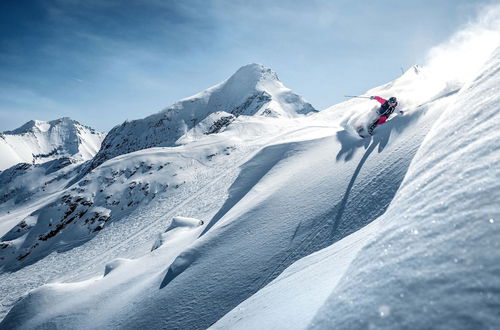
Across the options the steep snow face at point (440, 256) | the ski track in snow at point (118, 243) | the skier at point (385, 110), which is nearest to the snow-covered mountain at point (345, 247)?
the steep snow face at point (440, 256)

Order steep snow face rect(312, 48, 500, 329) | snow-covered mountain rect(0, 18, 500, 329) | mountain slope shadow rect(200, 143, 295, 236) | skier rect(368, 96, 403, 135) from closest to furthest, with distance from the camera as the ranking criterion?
steep snow face rect(312, 48, 500, 329), snow-covered mountain rect(0, 18, 500, 329), skier rect(368, 96, 403, 135), mountain slope shadow rect(200, 143, 295, 236)

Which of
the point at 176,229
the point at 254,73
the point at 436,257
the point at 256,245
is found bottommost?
the point at 256,245

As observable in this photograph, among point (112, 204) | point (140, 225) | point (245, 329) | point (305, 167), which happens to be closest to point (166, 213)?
point (140, 225)

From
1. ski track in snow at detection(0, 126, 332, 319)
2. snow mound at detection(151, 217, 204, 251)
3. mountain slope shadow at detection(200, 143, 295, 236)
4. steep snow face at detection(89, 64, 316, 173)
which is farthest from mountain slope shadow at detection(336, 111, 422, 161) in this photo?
steep snow face at detection(89, 64, 316, 173)

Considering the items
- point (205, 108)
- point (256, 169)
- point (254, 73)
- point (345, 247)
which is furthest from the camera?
point (254, 73)

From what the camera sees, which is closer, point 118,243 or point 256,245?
point 256,245

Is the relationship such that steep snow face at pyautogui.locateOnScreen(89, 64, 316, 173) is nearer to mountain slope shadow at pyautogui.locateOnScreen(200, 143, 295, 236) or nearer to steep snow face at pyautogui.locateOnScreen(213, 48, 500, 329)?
mountain slope shadow at pyautogui.locateOnScreen(200, 143, 295, 236)

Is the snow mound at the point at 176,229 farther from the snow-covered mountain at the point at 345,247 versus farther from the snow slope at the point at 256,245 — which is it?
the snow slope at the point at 256,245

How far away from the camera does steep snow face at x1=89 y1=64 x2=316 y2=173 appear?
9950cm

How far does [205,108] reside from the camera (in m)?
114

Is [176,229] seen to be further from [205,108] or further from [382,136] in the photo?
[205,108]

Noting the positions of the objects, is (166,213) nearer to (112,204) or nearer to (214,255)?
(112,204)

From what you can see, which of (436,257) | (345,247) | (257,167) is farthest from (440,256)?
(257,167)

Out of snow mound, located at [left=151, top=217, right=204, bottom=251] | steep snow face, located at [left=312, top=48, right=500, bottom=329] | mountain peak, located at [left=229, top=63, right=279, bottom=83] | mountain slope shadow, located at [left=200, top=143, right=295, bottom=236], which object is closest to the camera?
steep snow face, located at [left=312, top=48, right=500, bottom=329]
